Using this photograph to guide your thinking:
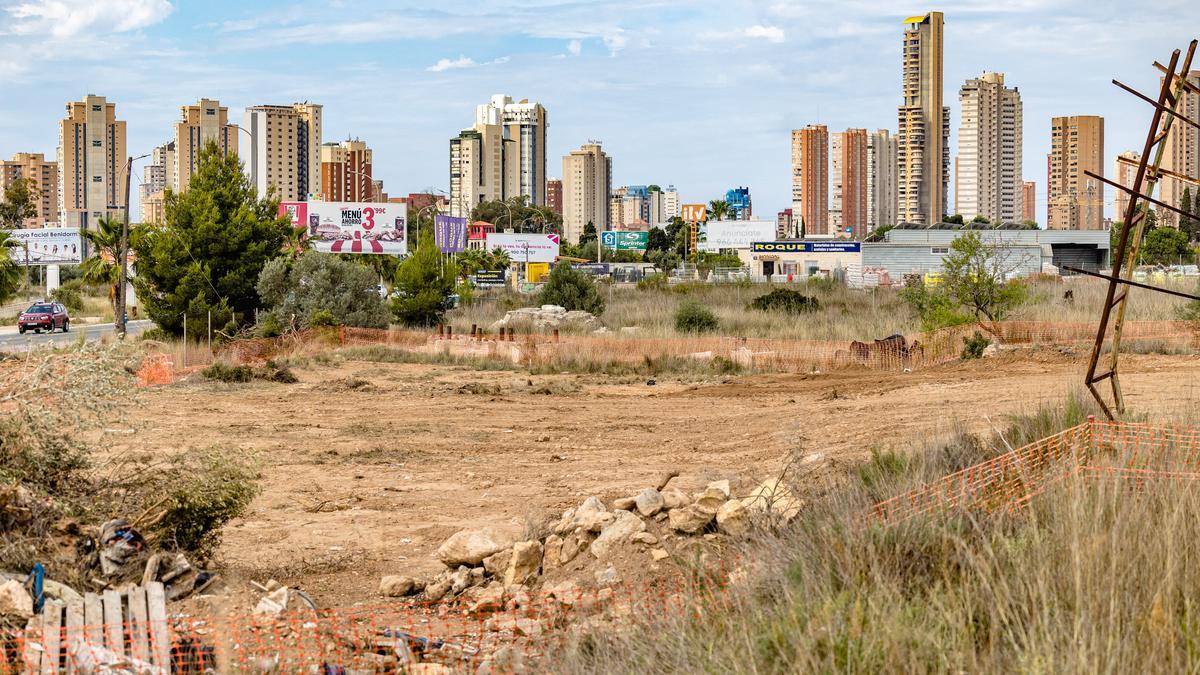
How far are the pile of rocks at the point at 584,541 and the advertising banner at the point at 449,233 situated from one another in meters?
68.6

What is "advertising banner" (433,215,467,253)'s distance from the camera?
80562 mm

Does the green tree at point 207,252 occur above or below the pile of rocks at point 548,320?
above

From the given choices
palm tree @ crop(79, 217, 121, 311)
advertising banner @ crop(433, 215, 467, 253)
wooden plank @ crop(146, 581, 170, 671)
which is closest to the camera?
wooden plank @ crop(146, 581, 170, 671)

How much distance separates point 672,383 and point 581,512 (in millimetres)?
19522

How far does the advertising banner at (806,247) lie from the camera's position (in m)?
112

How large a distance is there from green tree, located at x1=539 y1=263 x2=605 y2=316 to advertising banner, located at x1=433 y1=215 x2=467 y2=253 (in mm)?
25205

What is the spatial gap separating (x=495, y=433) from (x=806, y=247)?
97.4 meters

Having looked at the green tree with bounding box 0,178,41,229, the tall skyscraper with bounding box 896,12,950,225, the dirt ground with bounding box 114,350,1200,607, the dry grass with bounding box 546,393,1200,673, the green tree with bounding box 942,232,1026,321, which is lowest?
the dirt ground with bounding box 114,350,1200,607

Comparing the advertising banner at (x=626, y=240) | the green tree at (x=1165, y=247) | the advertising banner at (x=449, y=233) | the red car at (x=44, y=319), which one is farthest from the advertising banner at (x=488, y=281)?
the green tree at (x=1165, y=247)

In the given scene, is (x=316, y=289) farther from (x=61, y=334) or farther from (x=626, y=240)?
(x=626, y=240)

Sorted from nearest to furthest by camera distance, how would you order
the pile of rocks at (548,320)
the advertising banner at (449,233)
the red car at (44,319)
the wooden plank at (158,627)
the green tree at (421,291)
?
1. the wooden plank at (158,627)
2. the pile of rocks at (548,320)
3. the green tree at (421,291)
4. the red car at (44,319)
5. the advertising banner at (449,233)

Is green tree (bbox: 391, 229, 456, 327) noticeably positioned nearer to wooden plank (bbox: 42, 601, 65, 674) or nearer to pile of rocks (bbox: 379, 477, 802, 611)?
pile of rocks (bbox: 379, 477, 802, 611)

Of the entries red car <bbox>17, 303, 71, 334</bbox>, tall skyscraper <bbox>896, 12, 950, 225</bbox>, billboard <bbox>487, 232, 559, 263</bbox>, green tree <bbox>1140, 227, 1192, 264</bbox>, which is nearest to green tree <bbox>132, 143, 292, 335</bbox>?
red car <bbox>17, 303, 71, 334</bbox>

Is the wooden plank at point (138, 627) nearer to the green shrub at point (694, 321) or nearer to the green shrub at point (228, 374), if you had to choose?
the green shrub at point (228, 374)
